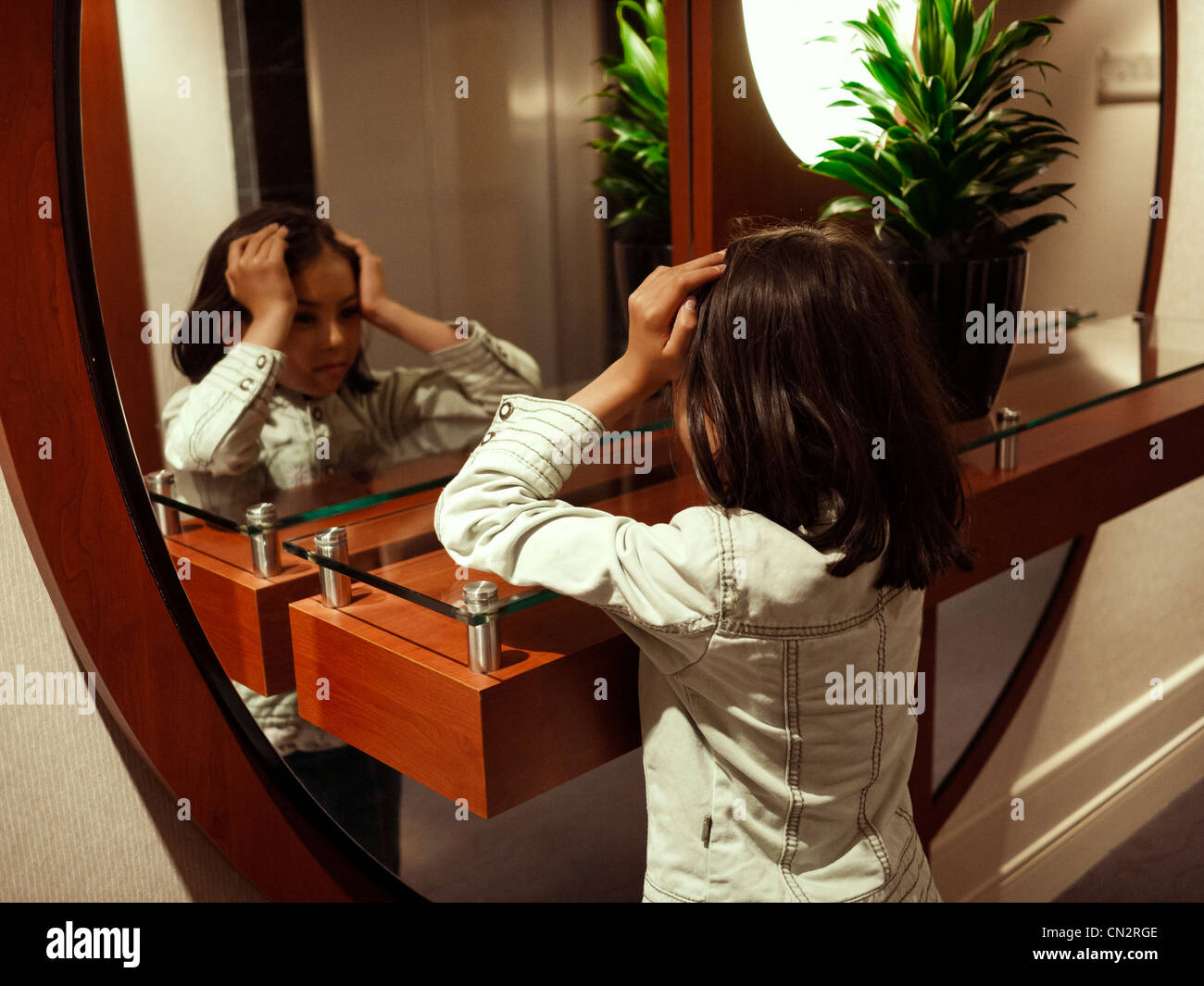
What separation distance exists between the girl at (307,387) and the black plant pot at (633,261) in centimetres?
16

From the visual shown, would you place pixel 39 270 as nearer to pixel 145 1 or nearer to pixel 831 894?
pixel 145 1

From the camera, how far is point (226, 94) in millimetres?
808

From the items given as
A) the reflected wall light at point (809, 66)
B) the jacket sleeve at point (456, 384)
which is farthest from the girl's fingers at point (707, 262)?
the reflected wall light at point (809, 66)

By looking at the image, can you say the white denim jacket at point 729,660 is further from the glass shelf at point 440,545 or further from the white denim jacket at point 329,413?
the white denim jacket at point 329,413

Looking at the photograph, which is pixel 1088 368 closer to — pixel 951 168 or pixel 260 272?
pixel 951 168

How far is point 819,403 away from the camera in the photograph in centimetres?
65

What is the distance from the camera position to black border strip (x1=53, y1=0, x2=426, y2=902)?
0.71 m

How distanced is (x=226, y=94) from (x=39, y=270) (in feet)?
0.65

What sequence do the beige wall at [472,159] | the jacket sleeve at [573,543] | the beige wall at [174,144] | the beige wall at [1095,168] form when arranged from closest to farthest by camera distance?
the jacket sleeve at [573,543] → the beige wall at [174,144] → the beige wall at [472,159] → the beige wall at [1095,168]

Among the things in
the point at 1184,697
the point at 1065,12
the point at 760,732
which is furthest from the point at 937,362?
the point at 1184,697

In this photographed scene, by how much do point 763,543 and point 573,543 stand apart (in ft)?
0.35

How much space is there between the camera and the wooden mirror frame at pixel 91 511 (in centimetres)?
70

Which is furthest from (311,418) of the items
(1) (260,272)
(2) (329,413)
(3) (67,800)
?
(3) (67,800)
